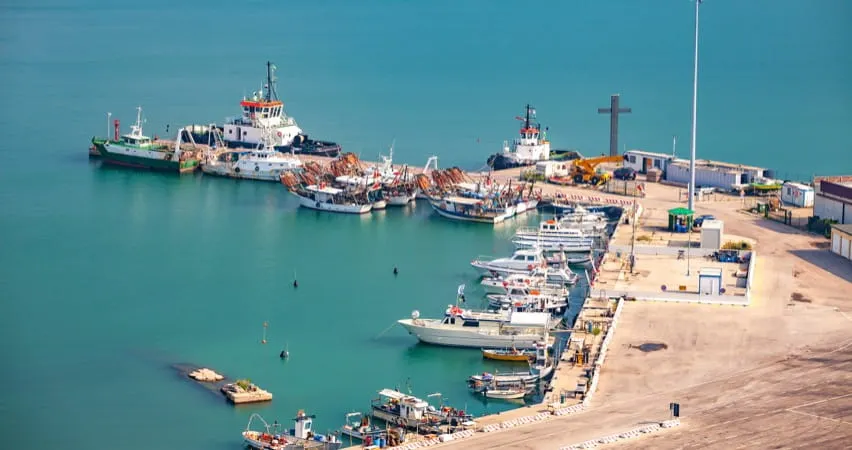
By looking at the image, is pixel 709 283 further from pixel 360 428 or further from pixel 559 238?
pixel 360 428

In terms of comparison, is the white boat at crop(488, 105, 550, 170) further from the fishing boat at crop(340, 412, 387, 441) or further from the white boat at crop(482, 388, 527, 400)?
the fishing boat at crop(340, 412, 387, 441)

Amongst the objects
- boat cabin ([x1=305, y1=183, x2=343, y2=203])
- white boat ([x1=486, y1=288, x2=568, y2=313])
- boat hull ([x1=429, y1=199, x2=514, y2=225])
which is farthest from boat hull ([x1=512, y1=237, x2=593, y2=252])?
boat cabin ([x1=305, y1=183, x2=343, y2=203])

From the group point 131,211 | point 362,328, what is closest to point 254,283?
point 362,328

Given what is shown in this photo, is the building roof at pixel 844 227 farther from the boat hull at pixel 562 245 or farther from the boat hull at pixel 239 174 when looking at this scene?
the boat hull at pixel 239 174

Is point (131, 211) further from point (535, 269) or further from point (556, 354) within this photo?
point (556, 354)

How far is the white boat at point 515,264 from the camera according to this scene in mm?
61719

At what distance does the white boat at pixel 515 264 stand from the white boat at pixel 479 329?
7.60m

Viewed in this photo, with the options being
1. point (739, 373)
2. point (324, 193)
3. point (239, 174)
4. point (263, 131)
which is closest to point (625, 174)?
point (324, 193)

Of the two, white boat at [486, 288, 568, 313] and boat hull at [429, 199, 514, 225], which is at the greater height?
boat hull at [429, 199, 514, 225]

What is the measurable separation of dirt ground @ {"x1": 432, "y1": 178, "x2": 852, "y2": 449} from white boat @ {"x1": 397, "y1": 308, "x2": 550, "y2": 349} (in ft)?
9.93

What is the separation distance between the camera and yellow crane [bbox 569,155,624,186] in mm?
79875

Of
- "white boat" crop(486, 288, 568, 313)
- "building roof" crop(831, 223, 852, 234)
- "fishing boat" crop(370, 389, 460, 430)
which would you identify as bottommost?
"fishing boat" crop(370, 389, 460, 430)

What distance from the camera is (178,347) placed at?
53.7 meters

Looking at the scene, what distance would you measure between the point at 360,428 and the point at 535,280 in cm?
1650
